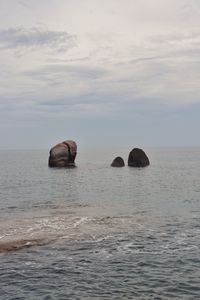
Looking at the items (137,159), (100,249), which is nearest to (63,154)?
(137,159)

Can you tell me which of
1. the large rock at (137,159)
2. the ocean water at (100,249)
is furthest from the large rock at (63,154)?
the ocean water at (100,249)

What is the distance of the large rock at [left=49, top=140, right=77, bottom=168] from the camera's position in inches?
3688

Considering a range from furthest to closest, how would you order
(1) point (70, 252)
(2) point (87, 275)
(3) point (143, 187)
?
(3) point (143, 187)
(1) point (70, 252)
(2) point (87, 275)

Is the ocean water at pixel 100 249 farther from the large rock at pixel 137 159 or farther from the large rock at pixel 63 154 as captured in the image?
the large rock at pixel 137 159

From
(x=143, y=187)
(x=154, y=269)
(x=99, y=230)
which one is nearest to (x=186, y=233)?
(x=99, y=230)

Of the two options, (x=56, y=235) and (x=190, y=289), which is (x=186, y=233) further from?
(x=190, y=289)

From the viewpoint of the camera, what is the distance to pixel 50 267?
21.7 metres

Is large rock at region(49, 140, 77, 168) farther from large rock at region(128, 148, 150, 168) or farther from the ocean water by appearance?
the ocean water

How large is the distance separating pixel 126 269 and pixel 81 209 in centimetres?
2068

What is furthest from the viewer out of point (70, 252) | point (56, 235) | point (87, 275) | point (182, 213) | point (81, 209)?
point (81, 209)

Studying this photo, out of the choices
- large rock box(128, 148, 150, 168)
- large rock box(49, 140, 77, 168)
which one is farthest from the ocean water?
large rock box(128, 148, 150, 168)

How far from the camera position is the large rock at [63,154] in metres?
93.7

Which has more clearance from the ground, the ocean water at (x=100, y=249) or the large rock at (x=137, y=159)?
the large rock at (x=137, y=159)

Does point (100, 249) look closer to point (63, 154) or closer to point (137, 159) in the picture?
point (63, 154)
